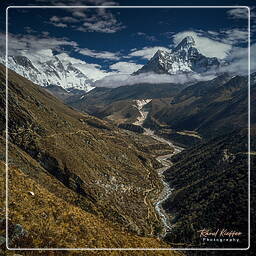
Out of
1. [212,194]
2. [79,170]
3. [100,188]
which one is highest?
[79,170]

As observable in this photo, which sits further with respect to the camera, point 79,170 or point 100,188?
point 100,188

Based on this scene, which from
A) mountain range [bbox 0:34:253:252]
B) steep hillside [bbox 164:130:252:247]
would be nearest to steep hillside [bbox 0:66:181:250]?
mountain range [bbox 0:34:253:252]

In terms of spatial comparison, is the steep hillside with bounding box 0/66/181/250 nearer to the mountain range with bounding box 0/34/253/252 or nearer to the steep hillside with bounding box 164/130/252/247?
the mountain range with bounding box 0/34/253/252

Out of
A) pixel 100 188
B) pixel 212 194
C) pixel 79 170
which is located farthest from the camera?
pixel 100 188

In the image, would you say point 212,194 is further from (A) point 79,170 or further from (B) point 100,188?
(A) point 79,170

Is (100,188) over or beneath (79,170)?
beneath

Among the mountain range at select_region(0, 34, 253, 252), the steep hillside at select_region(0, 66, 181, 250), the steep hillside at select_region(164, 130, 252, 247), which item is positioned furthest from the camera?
the steep hillside at select_region(0, 66, 181, 250)

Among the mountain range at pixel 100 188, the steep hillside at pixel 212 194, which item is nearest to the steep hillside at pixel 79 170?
the mountain range at pixel 100 188

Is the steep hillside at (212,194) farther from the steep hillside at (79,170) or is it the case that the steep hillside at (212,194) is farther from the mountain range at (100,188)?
the steep hillside at (79,170)

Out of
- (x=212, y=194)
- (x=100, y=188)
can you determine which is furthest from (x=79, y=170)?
(x=212, y=194)

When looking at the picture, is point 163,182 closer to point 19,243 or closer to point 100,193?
point 100,193

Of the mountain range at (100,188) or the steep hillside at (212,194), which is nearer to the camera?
the mountain range at (100,188)
